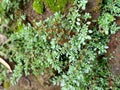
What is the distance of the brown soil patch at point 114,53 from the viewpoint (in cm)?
324

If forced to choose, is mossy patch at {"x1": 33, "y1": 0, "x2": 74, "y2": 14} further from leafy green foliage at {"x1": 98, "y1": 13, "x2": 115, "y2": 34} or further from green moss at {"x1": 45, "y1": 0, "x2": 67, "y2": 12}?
leafy green foliage at {"x1": 98, "y1": 13, "x2": 115, "y2": 34}

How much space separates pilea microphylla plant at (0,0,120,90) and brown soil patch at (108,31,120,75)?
0.26 feet

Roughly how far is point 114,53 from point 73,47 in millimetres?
573

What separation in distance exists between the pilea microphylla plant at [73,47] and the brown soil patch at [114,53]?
8 centimetres

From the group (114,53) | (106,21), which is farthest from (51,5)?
(114,53)

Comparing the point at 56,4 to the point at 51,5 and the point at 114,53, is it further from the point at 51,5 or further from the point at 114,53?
the point at 114,53

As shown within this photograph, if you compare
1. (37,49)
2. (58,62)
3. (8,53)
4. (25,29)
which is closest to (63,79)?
(58,62)

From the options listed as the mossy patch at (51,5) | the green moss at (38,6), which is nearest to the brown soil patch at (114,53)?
the mossy patch at (51,5)

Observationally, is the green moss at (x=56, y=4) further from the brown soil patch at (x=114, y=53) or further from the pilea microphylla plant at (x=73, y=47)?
the brown soil patch at (x=114, y=53)

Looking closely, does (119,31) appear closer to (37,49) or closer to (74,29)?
(74,29)

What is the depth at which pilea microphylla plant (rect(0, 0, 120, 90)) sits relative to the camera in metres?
3.12

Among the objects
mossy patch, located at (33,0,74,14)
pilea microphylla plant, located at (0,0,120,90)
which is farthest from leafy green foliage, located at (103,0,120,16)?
mossy patch, located at (33,0,74,14)

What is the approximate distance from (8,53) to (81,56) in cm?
137

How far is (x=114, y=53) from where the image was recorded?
3.27m
